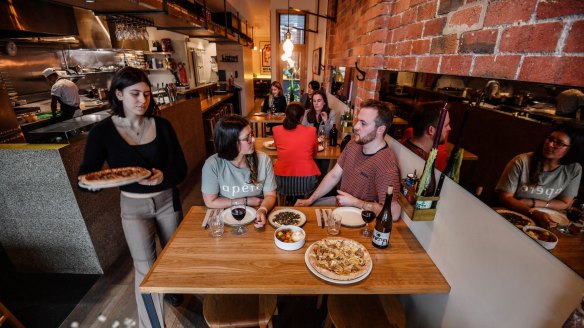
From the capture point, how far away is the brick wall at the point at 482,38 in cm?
83

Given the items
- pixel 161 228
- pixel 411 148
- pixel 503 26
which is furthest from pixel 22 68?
pixel 503 26

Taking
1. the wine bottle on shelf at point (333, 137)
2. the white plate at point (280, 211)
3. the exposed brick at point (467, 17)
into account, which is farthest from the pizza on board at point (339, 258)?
the wine bottle on shelf at point (333, 137)

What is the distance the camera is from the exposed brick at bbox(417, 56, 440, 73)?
156 cm

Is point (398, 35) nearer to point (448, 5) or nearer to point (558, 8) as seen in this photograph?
point (448, 5)

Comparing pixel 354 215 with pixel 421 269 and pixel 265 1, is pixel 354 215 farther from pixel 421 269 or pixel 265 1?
pixel 265 1

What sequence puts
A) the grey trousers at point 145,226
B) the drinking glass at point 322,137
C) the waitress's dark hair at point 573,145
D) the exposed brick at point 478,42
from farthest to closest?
the drinking glass at point 322,137
the grey trousers at point 145,226
the exposed brick at point 478,42
the waitress's dark hair at point 573,145

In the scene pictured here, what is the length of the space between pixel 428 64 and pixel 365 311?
155 centimetres

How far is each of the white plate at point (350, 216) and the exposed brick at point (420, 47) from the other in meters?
1.15

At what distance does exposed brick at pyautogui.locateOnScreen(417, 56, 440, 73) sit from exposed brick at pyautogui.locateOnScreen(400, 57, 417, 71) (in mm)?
79

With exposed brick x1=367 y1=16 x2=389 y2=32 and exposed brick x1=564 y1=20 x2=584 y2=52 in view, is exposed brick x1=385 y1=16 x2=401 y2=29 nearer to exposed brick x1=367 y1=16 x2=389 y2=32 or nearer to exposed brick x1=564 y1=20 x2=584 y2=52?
exposed brick x1=367 y1=16 x2=389 y2=32

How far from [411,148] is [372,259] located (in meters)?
0.85

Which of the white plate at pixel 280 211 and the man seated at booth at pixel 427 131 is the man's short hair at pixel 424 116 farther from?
the white plate at pixel 280 211

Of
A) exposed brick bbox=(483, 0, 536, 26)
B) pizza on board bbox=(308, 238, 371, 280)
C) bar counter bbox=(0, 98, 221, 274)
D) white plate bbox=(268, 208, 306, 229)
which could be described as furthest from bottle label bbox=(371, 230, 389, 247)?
bar counter bbox=(0, 98, 221, 274)

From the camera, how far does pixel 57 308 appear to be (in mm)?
2133
